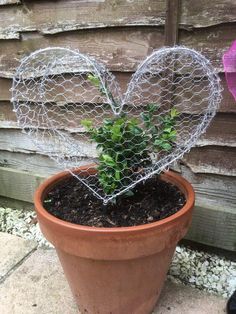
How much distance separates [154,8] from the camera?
153cm

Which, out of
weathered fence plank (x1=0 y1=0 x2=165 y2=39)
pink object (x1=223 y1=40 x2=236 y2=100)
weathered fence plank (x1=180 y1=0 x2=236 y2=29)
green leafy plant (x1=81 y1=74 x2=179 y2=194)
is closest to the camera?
pink object (x1=223 y1=40 x2=236 y2=100)

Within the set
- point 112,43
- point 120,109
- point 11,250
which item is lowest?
point 11,250

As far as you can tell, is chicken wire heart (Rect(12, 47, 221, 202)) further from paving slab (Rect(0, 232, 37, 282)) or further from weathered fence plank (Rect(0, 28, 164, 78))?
paving slab (Rect(0, 232, 37, 282))

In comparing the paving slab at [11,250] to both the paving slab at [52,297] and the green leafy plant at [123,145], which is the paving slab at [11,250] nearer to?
the paving slab at [52,297]

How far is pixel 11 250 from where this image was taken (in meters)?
1.85

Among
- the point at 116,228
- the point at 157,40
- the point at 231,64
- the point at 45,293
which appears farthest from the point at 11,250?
the point at 231,64

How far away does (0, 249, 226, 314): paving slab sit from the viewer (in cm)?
147

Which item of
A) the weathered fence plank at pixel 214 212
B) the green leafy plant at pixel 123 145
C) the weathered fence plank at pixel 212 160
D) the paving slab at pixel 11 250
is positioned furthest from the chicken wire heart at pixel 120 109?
the paving slab at pixel 11 250

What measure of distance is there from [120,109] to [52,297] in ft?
2.66

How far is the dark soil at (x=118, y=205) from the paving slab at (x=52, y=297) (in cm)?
43

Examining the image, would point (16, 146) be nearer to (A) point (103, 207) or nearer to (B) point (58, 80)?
(B) point (58, 80)

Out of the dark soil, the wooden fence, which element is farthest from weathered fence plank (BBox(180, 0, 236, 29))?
the dark soil

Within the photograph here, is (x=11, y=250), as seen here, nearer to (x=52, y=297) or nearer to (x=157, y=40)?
(x=52, y=297)

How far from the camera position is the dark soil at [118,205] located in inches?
49.9
